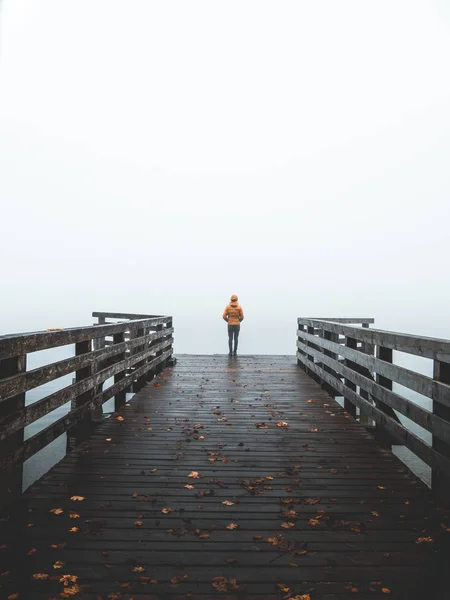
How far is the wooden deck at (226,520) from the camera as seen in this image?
2781 millimetres

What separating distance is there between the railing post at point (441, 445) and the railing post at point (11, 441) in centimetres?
378

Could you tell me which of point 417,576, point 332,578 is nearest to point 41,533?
point 332,578

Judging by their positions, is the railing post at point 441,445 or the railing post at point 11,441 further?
the railing post at point 441,445

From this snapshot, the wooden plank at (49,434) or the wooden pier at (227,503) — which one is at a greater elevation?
the wooden plank at (49,434)

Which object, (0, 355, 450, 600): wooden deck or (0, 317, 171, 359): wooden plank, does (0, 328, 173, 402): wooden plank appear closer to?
(0, 317, 171, 359): wooden plank

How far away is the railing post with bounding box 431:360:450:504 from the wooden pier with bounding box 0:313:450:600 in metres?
0.02

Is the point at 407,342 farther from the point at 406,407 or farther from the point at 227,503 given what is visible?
the point at 227,503

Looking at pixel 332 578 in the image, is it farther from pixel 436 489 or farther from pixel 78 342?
pixel 78 342

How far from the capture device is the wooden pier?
9.21ft

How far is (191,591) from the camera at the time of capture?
271 centimetres

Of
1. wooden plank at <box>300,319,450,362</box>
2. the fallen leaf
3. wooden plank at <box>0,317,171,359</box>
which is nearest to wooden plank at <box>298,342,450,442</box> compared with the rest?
wooden plank at <box>300,319,450,362</box>

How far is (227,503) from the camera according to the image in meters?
3.93

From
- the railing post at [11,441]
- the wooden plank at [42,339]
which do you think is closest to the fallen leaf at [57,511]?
the railing post at [11,441]

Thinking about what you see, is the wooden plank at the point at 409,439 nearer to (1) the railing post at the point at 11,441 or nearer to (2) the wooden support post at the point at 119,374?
(1) the railing post at the point at 11,441
